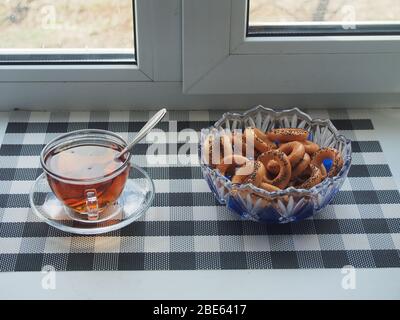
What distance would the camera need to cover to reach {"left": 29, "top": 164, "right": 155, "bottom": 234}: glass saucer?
0.87 metres

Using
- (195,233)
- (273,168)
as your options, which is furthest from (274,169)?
(195,233)

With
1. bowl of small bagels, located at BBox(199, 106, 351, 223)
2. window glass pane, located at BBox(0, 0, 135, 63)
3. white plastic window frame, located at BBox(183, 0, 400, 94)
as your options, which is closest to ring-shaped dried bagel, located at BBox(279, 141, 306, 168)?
bowl of small bagels, located at BBox(199, 106, 351, 223)

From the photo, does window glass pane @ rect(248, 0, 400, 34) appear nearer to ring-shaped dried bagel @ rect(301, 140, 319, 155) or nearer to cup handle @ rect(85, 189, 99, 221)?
ring-shaped dried bagel @ rect(301, 140, 319, 155)

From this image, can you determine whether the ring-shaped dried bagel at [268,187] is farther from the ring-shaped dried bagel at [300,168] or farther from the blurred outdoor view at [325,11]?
the blurred outdoor view at [325,11]

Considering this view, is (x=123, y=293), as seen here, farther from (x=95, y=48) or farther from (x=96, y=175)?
(x=95, y=48)

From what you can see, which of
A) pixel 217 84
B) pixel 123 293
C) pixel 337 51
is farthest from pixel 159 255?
pixel 337 51

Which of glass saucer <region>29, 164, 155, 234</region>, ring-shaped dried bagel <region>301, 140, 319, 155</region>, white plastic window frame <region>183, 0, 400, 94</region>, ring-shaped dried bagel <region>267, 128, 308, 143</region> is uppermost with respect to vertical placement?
white plastic window frame <region>183, 0, 400, 94</region>

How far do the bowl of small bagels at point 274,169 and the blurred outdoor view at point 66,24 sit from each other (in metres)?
0.22

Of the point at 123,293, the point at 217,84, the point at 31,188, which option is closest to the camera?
the point at 123,293

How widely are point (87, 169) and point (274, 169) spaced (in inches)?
9.5

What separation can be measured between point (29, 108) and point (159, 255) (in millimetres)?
376

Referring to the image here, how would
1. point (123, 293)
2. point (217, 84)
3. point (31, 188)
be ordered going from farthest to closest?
point (217, 84), point (31, 188), point (123, 293)

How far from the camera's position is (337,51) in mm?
1025

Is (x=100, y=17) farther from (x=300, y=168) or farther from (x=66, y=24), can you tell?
(x=300, y=168)
